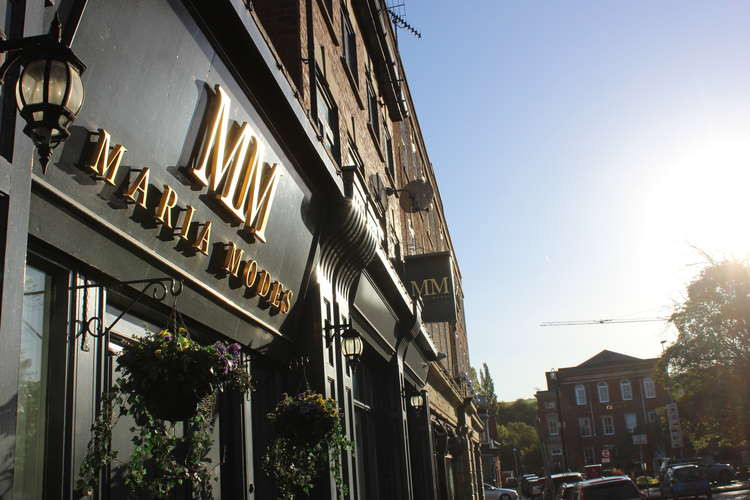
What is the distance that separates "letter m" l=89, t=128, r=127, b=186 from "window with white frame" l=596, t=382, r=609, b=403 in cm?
8079

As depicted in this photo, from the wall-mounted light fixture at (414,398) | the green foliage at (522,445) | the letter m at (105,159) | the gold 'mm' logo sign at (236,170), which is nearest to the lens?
the letter m at (105,159)

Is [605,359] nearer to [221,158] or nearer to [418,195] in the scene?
[418,195]

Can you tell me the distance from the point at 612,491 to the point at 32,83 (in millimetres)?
14695

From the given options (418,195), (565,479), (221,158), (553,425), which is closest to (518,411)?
(553,425)

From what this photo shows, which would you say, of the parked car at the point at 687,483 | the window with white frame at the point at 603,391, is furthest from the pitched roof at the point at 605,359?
the parked car at the point at 687,483

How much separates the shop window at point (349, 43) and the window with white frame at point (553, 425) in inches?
2986

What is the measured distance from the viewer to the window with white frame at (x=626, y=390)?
78.9m

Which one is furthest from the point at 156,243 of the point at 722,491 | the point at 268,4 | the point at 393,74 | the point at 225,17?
the point at 722,491

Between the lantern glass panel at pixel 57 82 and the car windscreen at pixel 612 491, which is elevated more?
the lantern glass panel at pixel 57 82

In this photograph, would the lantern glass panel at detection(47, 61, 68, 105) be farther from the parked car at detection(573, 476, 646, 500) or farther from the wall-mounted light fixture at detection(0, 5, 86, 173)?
the parked car at detection(573, 476, 646, 500)

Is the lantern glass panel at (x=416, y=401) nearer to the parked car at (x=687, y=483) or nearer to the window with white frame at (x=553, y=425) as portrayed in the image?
the parked car at (x=687, y=483)

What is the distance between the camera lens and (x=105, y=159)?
4.75 meters

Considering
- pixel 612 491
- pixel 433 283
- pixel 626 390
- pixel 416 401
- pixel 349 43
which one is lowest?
pixel 612 491

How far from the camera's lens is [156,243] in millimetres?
5664
